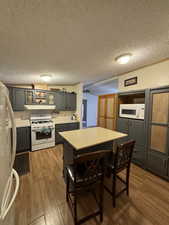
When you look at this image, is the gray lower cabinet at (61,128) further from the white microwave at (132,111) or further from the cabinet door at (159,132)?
the cabinet door at (159,132)

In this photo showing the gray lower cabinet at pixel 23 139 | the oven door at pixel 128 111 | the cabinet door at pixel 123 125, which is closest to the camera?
the oven door at pixel 128 111

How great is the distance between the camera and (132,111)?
2555mm

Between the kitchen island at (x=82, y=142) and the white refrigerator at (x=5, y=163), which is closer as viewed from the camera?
the white refrigerator at (x=5, y=163)

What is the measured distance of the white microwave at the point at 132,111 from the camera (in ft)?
7.78

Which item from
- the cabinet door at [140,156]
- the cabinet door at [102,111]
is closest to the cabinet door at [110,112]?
the cabinet door at [102,111]

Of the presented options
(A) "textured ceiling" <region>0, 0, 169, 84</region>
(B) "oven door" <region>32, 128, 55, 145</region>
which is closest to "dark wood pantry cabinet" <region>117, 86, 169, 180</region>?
(A) "textured ceiling" <region>0, 0, 169, 84</region>

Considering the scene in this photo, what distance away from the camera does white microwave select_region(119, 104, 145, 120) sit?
7.78ft

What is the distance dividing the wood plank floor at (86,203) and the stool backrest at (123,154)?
0.59 metres

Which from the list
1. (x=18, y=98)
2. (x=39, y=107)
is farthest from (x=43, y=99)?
(x=18, y=98)

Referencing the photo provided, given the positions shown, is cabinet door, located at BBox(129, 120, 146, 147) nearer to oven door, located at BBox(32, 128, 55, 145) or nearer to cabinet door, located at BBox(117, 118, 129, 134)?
cabinet door, located at BBox(117, 118, 129, 134)

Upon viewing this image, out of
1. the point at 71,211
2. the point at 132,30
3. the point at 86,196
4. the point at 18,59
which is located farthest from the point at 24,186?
the point at 132,30

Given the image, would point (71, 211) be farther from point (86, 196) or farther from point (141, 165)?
point (141, 165)

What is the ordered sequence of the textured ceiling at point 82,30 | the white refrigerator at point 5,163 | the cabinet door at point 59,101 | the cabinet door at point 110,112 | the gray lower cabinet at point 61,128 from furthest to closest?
the cabinet door at point 59,101, the gray lower cabinet at point 61,128, the cabinet door at point 110,112, the textured ceiling at point 82,30, the white refrigerator at point 5,163

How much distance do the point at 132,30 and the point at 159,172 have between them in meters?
2.63
